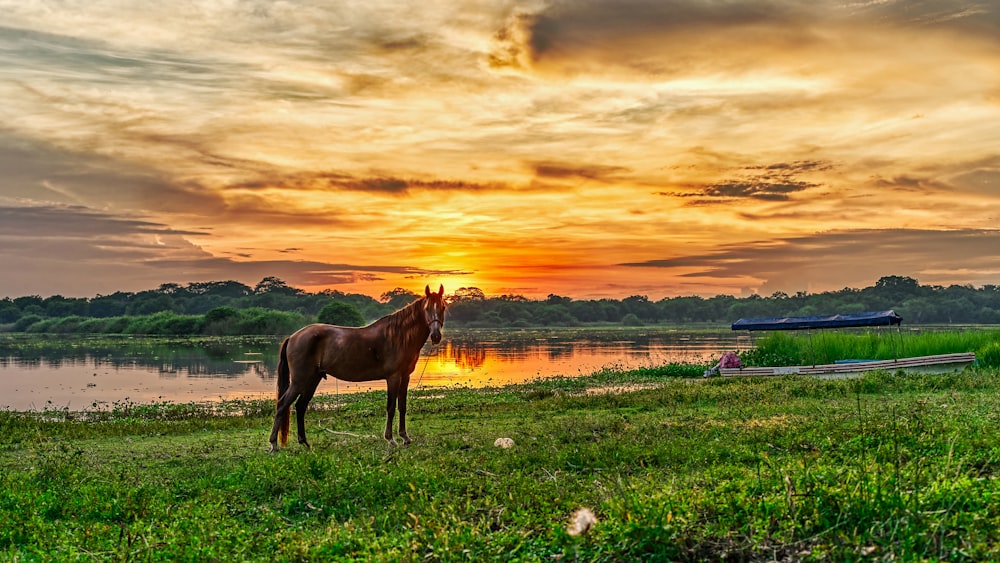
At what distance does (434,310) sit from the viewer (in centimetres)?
1212

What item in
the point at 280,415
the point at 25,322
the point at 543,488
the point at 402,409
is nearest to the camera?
the point at 543,488

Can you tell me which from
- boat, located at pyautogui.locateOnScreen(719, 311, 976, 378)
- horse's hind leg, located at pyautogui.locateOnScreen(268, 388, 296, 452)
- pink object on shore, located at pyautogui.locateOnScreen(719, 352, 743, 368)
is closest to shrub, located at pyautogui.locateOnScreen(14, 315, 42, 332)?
pink object on shore, located at pyautogui.locateOnScreen(719, 352, 743, 368)

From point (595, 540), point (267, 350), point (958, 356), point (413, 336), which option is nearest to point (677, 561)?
point (595, 540)

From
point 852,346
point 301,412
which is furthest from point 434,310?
point 852,346

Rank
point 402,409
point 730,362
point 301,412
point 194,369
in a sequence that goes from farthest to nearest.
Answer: point 194,369 < point 730,362 < point 402,409 < point 301,412

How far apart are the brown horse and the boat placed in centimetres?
1743

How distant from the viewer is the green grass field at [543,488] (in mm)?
5172

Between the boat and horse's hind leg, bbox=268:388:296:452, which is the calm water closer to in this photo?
horse's hind leg, bbox=268:388:296:452

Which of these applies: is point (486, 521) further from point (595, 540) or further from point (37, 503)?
point (37, 503)

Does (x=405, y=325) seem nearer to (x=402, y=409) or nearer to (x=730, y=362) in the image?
(x=402, y=409)

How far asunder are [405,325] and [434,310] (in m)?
0.72

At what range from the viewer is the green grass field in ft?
17.0

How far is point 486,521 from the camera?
6.35m

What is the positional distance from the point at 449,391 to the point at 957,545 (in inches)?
839
